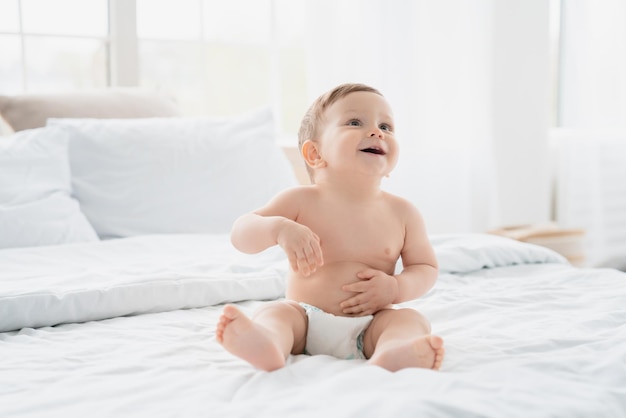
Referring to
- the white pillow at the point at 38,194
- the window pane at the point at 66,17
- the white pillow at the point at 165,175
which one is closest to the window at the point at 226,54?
the window pane at the point at 66,17

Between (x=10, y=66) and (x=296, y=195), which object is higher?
(x=10, y=66)

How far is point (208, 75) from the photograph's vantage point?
3086mm

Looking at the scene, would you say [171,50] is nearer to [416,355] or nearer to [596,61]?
[596,61]

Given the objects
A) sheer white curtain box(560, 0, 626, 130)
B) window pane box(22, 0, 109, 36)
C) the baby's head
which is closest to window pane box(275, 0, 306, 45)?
window pane box(22, 0, 109, 36)

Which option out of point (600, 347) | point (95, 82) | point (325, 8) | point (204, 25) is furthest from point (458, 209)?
point (600, 347)

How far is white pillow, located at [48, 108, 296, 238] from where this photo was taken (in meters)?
2.08

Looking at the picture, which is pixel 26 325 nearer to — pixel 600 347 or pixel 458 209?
pixel 600 347

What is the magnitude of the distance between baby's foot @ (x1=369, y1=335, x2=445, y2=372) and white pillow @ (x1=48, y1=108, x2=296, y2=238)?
122 cm

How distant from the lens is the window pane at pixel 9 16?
2619 millimetres

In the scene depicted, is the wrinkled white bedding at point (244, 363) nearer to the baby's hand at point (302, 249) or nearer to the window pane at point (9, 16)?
the baby's hand at point (302, 249)

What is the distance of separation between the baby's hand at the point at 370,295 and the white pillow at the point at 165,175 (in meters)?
1.00

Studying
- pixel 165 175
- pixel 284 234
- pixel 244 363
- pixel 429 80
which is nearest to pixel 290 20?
pixel 429 80

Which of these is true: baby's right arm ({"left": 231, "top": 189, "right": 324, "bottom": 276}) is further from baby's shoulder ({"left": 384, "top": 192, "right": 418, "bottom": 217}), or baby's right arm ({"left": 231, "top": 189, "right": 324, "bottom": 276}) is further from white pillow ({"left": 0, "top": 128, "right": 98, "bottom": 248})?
white pillow ({"left": 0, "top": 128, "right": 98, "bottom": 248})

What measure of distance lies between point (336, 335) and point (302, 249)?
0.15 m
